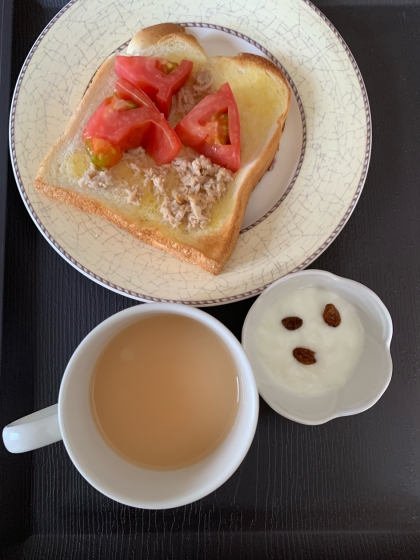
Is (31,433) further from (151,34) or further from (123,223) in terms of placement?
(151,34)

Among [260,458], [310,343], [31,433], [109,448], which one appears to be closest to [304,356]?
[310,343]

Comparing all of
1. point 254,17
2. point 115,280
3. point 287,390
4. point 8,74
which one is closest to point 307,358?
point 287,390

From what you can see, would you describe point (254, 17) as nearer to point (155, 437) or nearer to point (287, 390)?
point (287, 390)

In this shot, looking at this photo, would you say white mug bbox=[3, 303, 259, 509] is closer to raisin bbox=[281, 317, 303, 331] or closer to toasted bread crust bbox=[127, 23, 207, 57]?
raisin bbox=[281, 317, 303, 331]

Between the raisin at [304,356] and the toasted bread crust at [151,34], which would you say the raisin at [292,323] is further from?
the toasted bread crust at [151,34]

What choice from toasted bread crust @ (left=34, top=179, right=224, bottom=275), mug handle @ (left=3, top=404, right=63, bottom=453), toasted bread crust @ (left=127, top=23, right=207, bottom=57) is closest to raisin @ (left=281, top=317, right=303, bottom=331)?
toasted bread crust @ (left=34, top=179, right=224, bottom=275)

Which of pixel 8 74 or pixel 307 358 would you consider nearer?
pixel 307 358
